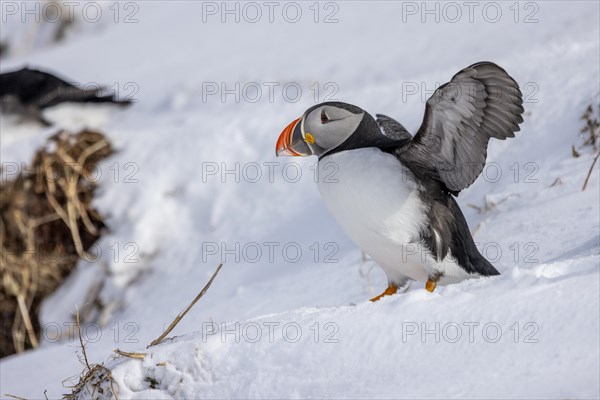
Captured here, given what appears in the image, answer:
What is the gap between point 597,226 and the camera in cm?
383

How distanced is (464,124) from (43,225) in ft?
14.8

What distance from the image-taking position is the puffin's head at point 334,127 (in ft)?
11.7

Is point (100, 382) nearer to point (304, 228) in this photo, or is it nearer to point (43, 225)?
point (304, 228)

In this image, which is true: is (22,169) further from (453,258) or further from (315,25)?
(453,258)

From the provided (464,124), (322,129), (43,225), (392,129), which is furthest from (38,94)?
(464,124)

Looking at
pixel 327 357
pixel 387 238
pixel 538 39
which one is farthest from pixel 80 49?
pixel 327 357

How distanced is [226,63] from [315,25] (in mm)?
992

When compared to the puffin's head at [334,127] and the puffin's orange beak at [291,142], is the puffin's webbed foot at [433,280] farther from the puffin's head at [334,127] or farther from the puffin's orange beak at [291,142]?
the puffin's orange beak at [291,142]

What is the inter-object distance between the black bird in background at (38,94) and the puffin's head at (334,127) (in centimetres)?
464

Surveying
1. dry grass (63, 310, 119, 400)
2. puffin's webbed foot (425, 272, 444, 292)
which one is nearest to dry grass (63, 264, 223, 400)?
dry grass (63, 310, 119, 400)

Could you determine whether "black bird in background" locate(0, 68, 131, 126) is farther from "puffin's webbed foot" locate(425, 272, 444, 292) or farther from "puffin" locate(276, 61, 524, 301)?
"puffin's webbed foot" locate(425, 272, 444, 292)

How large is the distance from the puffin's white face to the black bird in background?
4577 millimetres

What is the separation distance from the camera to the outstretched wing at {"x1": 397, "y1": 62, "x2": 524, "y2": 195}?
320 centimetres

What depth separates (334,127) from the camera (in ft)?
11.7
